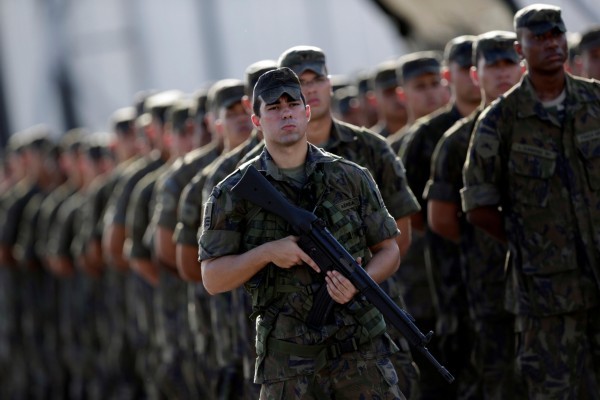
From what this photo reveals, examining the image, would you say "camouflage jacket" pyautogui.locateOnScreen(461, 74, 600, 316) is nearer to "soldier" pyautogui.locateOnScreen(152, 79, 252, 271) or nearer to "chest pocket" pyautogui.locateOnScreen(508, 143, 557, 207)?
"chest pocket" pyautogui.locateOnScreen(508, 143, 557, 207)

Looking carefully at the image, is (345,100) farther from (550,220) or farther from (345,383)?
(345,383)

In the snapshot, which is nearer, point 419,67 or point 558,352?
point 558,352

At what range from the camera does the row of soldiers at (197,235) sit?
866 cm

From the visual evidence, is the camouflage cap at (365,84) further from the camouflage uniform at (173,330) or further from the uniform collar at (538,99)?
the uniform collar at (538,99)

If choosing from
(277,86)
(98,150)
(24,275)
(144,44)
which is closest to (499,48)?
(277,86)

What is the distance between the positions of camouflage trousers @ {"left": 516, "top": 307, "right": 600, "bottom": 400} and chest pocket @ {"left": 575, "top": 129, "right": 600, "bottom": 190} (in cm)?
68

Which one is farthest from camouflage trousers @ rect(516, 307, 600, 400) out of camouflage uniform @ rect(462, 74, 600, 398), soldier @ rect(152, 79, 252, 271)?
soldier @ rect(152, 79, 252, 271)

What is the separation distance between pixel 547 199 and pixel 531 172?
0.16 metres

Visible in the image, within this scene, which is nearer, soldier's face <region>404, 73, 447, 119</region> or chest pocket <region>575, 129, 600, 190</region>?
chest pocket <region>575, 129, 600, 190</region>

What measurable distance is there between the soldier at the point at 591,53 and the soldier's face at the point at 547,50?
244 cm

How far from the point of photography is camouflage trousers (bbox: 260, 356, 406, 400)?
645 centimetres

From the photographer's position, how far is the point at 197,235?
8.98 metres

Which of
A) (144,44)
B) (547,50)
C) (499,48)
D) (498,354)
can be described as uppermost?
(547,50)

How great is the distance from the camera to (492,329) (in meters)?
8.85
